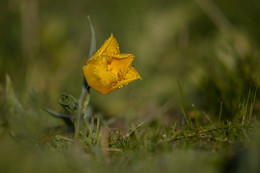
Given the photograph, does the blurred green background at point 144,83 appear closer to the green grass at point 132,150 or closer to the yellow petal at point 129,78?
the green grass at point 132,150

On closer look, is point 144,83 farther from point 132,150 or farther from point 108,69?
point 132,150

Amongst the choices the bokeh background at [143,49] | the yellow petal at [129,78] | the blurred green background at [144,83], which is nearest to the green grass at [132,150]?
the blurred green background at [144,83]

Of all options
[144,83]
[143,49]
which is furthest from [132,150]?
[143,49]

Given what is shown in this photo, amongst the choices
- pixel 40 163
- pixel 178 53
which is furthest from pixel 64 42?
pixel 40 163

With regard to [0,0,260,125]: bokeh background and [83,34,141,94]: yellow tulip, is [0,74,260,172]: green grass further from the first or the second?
[0,0,260,125]: bokeh background

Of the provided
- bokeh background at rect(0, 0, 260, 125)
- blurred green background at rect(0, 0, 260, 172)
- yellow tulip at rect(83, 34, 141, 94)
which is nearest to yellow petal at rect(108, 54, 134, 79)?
yellow tulip at rect(83, 34, 141, 94)

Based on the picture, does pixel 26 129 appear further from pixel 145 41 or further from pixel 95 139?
pixel 145 41
